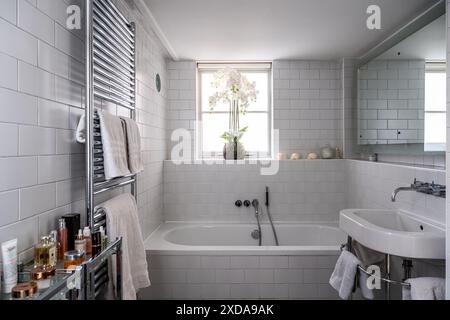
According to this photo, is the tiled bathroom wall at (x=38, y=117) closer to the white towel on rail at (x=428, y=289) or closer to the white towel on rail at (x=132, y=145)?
the white towel on rail at (x=132, y=145)

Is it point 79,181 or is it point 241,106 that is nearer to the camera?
point 79,181

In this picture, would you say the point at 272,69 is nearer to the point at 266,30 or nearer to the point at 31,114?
the point at 266,30

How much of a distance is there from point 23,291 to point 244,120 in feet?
9.09

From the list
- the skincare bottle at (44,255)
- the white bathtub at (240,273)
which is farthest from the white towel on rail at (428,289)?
the skincare bottle at (44,255)

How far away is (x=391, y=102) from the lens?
241cm

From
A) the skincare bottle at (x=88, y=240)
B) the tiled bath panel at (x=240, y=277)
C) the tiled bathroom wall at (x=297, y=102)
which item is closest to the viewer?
the skincare bottle at (x=88, y=240)

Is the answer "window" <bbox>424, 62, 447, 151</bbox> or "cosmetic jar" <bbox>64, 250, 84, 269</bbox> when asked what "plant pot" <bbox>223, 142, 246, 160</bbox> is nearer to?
"window" <bbox>424, 62, 447, 151</bbox>

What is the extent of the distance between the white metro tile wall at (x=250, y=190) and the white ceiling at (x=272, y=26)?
3.62 ft

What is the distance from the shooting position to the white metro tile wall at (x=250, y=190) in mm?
3105

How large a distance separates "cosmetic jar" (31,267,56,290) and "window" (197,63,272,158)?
8.03 feet

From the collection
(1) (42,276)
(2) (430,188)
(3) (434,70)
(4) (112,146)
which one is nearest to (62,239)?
(1) (42,276)
